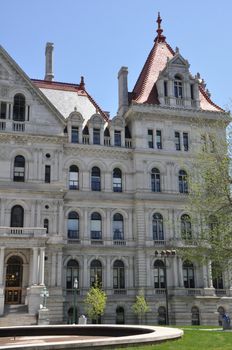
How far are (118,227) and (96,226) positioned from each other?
6.76 feet

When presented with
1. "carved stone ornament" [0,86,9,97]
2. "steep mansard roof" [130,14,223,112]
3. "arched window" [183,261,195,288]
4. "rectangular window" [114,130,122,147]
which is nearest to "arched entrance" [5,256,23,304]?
"rectangular window" [114,130,122,147]

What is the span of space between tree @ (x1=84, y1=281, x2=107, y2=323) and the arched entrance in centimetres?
550

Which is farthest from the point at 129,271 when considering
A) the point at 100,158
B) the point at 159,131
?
the point at 159,131

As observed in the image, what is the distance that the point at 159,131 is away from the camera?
146 ft

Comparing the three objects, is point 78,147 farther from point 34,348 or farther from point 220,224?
point 34,348

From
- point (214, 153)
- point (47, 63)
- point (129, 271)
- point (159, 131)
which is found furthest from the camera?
point (47, 63)

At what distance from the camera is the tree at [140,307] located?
37.2 meters

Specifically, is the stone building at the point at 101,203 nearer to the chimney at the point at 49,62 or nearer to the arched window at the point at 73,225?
the arched window at the point at 73,225

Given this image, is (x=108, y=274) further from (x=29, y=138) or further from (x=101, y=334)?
(x=101, y=334)

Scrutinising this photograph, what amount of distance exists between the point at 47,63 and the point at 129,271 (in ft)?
81.9

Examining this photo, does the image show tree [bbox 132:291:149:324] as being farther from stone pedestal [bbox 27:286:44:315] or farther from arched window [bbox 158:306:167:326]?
stone pedestal [bbox 27:286:44:315]

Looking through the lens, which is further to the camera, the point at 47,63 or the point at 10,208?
the point at 47,63

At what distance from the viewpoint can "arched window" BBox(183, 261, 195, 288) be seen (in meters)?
41.1

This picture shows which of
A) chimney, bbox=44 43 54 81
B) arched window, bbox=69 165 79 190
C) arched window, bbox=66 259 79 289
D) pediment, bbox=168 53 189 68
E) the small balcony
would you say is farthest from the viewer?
chimney, bbox=44 43 54 81
